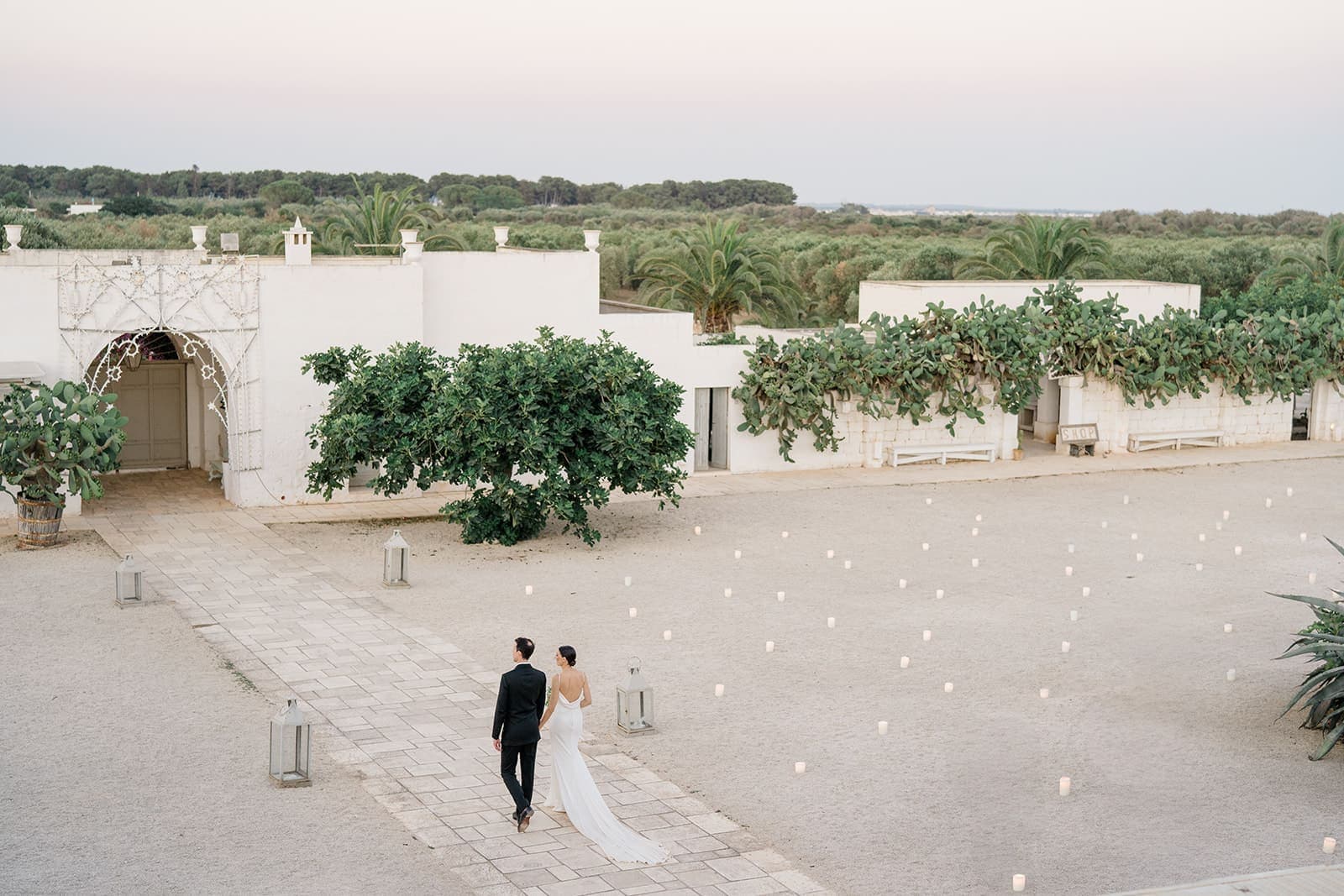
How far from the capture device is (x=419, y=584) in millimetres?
17875

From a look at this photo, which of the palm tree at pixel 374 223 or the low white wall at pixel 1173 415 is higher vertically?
the palm tree at pixel 374 223

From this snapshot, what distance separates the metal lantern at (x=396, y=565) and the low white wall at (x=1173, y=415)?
1577cm

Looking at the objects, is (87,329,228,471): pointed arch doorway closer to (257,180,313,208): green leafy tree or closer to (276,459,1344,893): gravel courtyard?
(276,459,1344,893): gravel courtyard

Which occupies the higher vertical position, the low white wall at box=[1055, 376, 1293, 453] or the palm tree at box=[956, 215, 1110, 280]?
the palm tree at box=[956, 215, 1110, 280]

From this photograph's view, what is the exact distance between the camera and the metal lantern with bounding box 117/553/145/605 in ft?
54.0

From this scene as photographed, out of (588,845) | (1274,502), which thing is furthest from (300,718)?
(1274,502)

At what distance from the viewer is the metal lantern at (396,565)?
17.7 metres

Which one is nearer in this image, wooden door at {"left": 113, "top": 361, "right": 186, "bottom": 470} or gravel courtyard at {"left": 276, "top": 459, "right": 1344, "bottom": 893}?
gravel courtyard at {"left": 276, "top": 459, "right": 1344, "bottom": 893}

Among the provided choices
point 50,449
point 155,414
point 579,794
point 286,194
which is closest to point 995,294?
point 155,414

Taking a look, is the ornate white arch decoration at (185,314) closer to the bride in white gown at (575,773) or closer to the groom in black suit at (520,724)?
the groom in black suit at (520,724)

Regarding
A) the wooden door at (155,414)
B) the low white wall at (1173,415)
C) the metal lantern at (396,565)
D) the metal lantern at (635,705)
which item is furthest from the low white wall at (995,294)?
the metal lantern at (635,705)

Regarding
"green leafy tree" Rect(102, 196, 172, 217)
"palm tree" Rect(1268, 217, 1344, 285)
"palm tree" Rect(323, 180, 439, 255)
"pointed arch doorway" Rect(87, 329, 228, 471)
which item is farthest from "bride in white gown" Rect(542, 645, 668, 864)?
"green leafy tree" Rect(102, 196, 172, 217)

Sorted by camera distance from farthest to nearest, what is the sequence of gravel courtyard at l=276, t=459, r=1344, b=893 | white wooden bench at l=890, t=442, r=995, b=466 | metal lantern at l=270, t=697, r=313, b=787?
white wooden bench at l=890, t=442, r=995, b=466 → metal lantern at l=270, t=697, r=313, b=787 → gravel courtyard at l=276, t=459, r=1344, b=893

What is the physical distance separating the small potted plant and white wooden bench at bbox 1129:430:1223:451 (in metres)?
19.2
